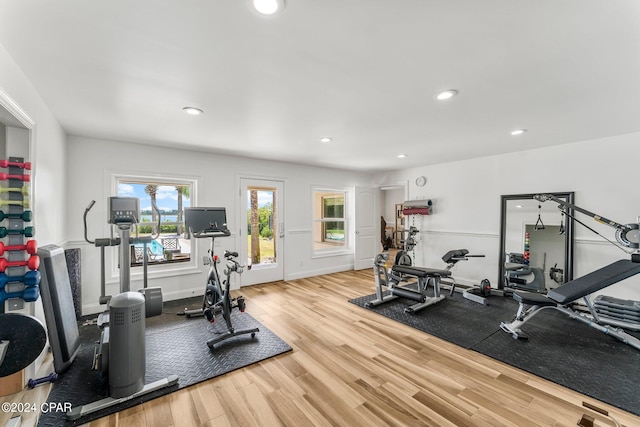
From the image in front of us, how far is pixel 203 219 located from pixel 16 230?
172 cm

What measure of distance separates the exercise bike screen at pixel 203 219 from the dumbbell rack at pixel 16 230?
1529 mm

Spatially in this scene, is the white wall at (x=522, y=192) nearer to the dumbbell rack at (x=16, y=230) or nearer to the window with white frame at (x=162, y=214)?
the window with white frame at (x=162, y=214)

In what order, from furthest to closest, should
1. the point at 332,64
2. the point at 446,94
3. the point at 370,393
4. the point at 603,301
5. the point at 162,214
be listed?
the point at 162,214, the point at 603,301, the point at 446,94, the point at 370,393, the point at 332,64

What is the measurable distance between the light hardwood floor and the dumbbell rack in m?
1.04

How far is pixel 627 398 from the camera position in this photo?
1958 mm

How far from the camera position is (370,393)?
204 centimetres

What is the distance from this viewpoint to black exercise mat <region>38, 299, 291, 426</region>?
1.99 m

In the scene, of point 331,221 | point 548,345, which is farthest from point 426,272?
point 331,221

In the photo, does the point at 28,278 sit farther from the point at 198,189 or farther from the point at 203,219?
the point at 198,189

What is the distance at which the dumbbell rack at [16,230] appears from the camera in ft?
6.15

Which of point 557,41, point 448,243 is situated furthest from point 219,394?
point 448,243

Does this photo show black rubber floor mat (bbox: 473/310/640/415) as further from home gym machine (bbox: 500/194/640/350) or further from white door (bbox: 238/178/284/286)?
white door (bbox: 238/178/284/286)

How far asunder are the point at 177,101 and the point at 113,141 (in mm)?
2069

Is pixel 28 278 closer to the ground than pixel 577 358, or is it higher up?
higher up
